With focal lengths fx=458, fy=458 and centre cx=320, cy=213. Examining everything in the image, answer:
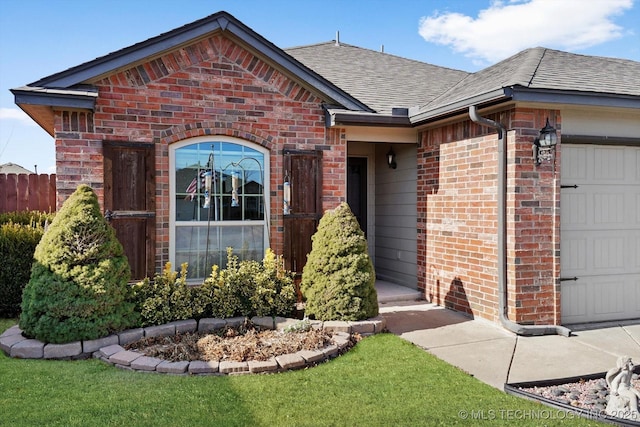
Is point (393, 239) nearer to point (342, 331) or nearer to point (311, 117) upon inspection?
point (311, 117)

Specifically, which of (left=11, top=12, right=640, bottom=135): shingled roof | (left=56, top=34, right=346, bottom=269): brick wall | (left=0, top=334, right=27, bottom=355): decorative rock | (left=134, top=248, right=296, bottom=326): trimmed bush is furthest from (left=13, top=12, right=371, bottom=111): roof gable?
(left=0, top=334, right=27, bottom=355): decorative rock

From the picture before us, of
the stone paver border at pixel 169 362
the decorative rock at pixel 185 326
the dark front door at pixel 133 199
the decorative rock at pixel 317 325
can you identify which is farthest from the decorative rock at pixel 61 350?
the decorative rock at pixel 317 325

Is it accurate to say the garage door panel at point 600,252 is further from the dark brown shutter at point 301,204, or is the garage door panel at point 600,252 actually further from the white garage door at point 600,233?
the dark brown shutter at point 301,204

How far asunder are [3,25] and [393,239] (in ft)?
33.2

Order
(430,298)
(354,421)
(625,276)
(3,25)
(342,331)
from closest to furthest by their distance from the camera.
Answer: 1. (354,421)
2. (342,331)
3. (625,276)
4. (430,298)
5. (3,25)

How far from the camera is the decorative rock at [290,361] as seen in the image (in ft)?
14.3

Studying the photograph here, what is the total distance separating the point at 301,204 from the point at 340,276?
152cm

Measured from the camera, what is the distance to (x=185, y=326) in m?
5.25

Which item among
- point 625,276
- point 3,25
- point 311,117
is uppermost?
point 3,25

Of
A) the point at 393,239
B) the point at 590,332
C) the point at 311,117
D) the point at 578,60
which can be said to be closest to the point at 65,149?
the point at 311,117

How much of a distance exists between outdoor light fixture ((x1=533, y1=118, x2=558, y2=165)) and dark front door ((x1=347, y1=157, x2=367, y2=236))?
12.6 ft

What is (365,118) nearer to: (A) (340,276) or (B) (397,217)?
(B) (397,217)

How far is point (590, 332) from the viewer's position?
5699 millimetres

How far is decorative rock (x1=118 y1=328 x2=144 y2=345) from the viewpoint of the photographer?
16.0ft
